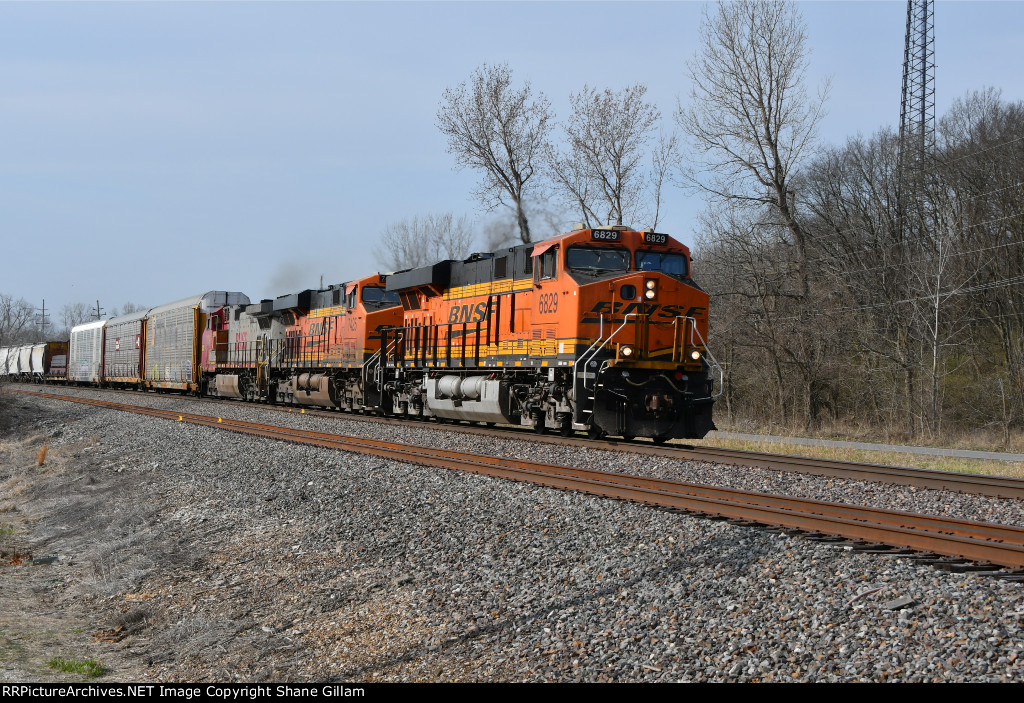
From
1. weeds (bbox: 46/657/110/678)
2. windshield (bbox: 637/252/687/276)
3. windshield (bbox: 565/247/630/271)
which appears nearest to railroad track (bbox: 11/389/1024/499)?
windshield (bbox: 565/247/630/271)

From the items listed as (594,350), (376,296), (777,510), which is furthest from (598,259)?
(376,296)

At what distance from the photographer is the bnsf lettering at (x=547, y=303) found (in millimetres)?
14906

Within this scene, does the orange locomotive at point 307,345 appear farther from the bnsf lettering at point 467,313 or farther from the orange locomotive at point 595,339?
Answer: the orange locomotive at point 595,339

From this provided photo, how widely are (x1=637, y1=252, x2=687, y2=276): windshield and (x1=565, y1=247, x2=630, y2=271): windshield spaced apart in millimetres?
272

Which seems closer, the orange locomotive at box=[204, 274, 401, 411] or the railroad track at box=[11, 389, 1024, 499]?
the railroad track at box=[11, 389, 1024, 499]

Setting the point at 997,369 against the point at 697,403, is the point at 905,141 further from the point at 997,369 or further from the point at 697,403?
the point at 697,403

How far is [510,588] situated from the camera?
6.31 metres

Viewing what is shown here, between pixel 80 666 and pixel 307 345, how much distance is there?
20.6m

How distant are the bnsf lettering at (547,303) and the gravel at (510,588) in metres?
3.94

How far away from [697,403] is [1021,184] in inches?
700

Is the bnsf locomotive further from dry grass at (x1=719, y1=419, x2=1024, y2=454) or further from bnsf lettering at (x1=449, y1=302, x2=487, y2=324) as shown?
dry grass at (x1=719, y1=419, x2=1024, y2=454)

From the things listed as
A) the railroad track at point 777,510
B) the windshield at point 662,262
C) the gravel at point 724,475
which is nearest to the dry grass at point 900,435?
the windshield at point 662,262

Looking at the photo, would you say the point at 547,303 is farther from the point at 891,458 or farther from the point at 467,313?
the point at 891,458

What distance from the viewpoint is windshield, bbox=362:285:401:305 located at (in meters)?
23.1
